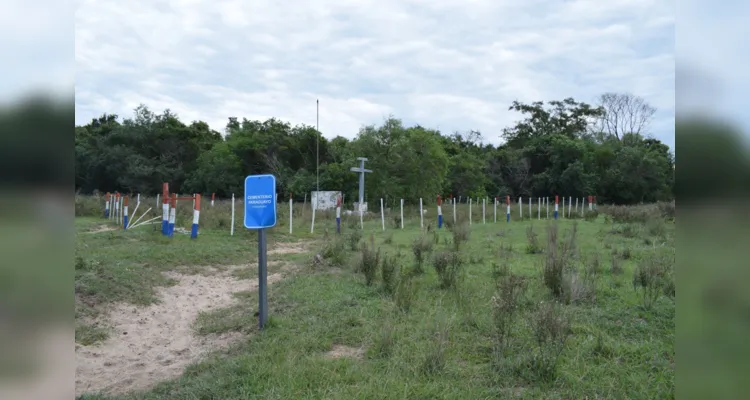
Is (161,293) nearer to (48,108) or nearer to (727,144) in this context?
(48,108)

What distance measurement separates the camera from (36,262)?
106 centimetres

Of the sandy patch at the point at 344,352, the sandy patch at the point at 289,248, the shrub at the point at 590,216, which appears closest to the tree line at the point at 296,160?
the shrub at the point at 590,216

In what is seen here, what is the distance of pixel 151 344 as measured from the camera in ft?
15.6

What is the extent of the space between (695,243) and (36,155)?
1324 mm

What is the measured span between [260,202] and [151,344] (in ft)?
5.49

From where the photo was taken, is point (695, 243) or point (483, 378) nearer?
point (695, 243)

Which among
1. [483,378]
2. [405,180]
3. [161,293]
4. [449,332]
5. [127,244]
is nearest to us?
[483,378]

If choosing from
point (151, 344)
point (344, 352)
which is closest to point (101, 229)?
point (151, 344)

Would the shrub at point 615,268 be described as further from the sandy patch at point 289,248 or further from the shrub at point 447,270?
the sandy patch at point 289,248

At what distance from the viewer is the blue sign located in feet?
16.2

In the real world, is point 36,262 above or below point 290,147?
below

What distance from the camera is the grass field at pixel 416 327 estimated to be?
3246 millimetres

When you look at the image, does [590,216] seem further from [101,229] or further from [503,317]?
[503,317]

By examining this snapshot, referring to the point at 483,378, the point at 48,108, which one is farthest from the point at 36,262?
the point at 483,378
